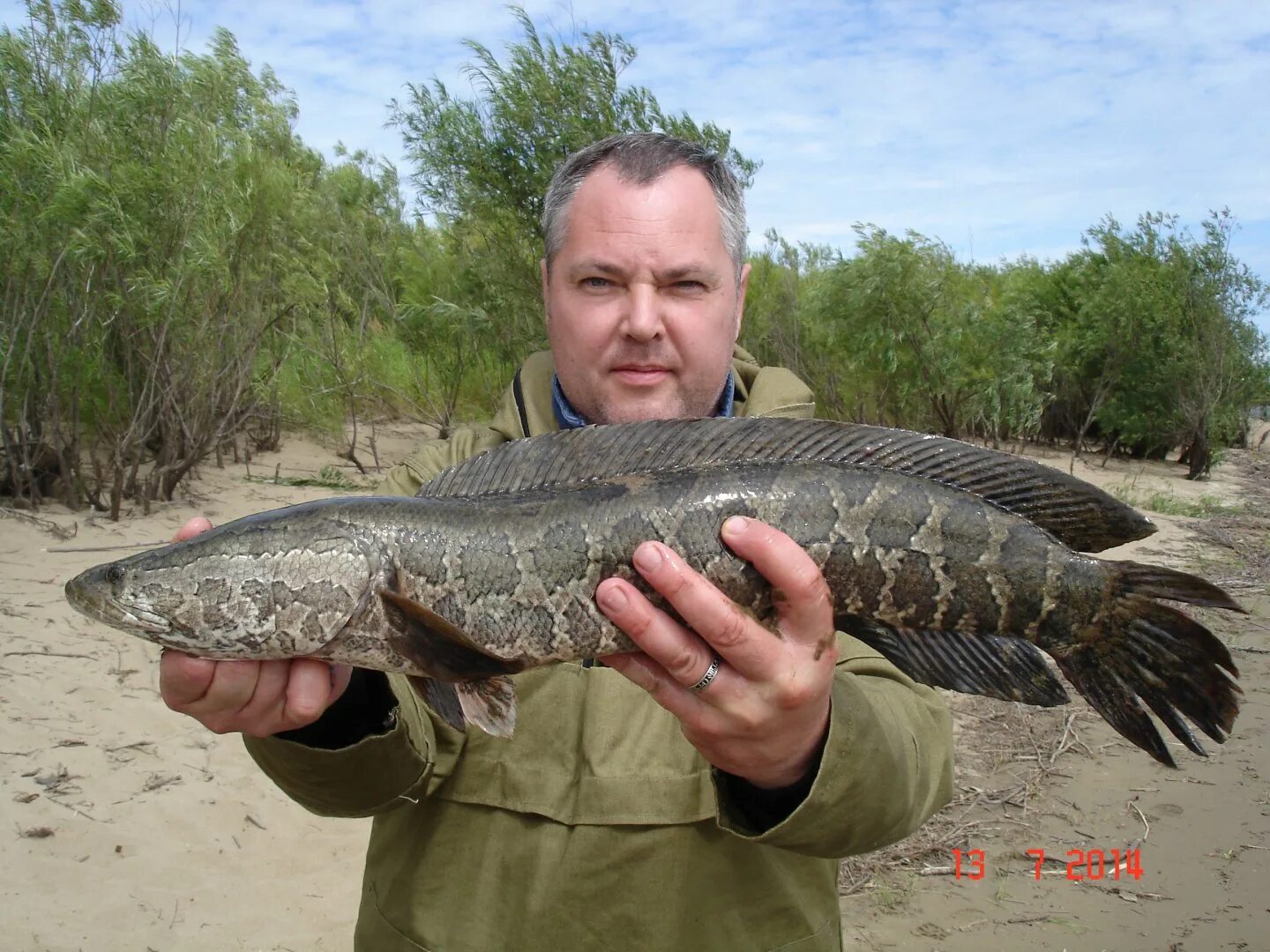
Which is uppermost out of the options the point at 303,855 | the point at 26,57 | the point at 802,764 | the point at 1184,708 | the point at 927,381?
the point at 26,57

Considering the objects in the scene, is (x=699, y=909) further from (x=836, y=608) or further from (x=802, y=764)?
(x=836, y=608)

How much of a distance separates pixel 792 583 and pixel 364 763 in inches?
48.5

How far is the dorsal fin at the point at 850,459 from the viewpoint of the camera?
94.0 inches

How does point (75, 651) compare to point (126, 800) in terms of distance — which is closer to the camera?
point (126, 800)

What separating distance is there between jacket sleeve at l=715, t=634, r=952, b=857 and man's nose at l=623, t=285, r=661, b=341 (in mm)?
1215

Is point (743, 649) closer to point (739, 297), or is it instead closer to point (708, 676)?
point (708, 676)

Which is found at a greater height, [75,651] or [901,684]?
[901,684]

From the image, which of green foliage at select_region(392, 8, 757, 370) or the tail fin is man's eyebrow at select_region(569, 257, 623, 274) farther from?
green foliage at select_region(392, 8, 757, 370)

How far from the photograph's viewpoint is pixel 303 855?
559 cm

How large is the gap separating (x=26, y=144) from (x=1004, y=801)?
377 inches

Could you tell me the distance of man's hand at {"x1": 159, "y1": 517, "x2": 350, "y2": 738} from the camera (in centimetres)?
227

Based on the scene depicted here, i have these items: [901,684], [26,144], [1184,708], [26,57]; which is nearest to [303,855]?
[901,684]

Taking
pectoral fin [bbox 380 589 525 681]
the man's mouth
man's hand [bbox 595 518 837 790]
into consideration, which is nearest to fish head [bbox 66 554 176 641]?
pectoral fin [bbox 380 589 525 681]

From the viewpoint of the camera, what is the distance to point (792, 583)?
6.75 feet
